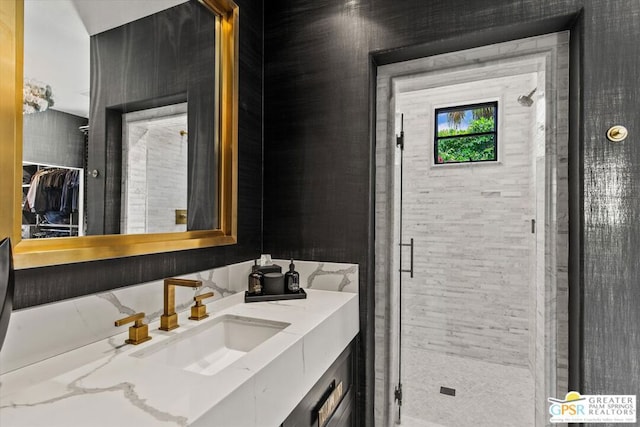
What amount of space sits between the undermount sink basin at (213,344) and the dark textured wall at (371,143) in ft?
1.75

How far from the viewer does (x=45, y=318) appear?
0.84 m

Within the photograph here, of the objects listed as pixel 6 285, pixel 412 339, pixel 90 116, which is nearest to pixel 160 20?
pixel 90 116

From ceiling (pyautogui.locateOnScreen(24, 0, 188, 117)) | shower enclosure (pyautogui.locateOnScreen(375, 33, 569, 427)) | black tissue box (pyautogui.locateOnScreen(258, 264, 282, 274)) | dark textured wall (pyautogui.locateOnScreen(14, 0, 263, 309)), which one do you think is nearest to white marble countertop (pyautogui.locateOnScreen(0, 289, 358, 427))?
dark textured wall (pyautogui.locateOnScreen(14, 0, 263, 309))

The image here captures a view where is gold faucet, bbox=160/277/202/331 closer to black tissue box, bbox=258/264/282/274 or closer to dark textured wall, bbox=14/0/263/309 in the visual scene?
dark textured wall, bbox=14/0/263/309

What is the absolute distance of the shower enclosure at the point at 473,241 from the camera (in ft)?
4.52

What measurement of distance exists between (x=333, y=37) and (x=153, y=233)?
1.21 m

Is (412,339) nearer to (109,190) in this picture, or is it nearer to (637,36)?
(637,36)

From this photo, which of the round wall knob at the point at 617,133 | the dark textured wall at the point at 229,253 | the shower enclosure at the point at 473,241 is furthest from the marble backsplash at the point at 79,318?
the round wall knob at the point at 617,133

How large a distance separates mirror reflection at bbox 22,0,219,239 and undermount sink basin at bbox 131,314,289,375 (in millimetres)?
369

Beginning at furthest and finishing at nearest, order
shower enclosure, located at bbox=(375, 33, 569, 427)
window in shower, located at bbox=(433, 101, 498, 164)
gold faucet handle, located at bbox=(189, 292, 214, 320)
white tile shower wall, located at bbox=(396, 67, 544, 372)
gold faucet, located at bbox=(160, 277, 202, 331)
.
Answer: window in shower, located at bbox=(433, 101, 498, 164) → white tile shower wall, located at bbox=(396, 67, 544, 372) → shower enclosure, located at bbox=(375, 33, 569, 427) → gold faucet handle, located at bbox=(189, 292, 214, 320) → gold faucet, located at bbox=(160, 277, 202, 331)

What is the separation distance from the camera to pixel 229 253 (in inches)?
59.7

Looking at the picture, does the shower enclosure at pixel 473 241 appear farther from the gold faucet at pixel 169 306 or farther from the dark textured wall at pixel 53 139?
the dark textured wall at pixel 53 139

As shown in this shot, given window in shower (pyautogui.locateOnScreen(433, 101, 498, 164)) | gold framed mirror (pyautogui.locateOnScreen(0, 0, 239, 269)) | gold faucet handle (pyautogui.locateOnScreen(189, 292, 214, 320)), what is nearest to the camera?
gold framed mirror (pyautogui.locateOnScreen(0, 0, 239, 269))

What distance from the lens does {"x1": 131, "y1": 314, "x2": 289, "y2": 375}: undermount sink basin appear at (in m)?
0.98
